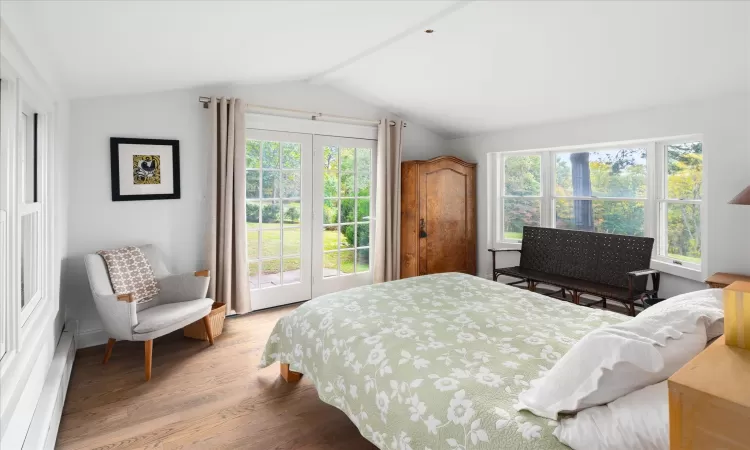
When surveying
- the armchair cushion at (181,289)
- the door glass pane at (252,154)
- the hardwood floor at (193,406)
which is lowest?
the hardwood floor at (193,406)

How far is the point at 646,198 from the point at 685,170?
1.30 feet

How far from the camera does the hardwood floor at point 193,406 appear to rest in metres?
2.11

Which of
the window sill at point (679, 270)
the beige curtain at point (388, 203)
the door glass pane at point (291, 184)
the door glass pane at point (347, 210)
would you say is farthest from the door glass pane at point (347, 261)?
the window sill at point (679, 270)

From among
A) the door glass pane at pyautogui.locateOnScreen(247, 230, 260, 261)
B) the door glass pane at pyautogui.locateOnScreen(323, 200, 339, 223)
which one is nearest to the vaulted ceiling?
the door glass pane at pyautogui.locateOnScreen(323, 200, 339, 223)

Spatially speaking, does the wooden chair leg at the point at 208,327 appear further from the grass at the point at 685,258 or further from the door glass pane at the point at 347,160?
the grass at the point at 685,258

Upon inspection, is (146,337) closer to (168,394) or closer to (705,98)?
(168,394)

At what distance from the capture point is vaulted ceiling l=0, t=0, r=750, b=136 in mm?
2045

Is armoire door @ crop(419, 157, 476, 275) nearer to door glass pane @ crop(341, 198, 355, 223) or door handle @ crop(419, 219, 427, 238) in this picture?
door handle @ crop(419, 219, 427, 238)

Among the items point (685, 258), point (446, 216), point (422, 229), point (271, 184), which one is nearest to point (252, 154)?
point (271, 184)

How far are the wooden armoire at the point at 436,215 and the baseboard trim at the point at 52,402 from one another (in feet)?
10.9

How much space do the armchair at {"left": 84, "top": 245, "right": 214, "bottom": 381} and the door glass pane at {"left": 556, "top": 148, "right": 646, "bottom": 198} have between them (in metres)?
3.86

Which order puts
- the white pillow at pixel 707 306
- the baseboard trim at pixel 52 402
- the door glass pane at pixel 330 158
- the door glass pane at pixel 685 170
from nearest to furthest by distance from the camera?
1. the white pillow at pixel 707 306
2. the baseboard trim at pixel 52 402
3. the door glass pane at pixel 685 170
4. the door glass pane at pixel 330 158

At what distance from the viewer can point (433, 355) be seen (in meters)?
1.77

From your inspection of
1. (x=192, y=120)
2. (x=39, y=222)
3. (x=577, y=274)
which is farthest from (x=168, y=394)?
(x=577, y=274)
